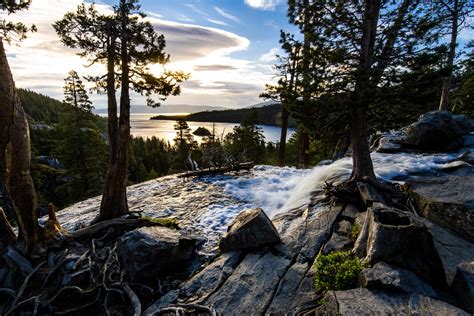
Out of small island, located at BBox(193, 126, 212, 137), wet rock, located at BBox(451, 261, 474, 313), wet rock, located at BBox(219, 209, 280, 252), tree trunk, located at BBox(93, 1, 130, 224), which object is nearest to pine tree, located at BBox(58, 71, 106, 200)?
small island, located at BBox(193, 126, 212, 137)

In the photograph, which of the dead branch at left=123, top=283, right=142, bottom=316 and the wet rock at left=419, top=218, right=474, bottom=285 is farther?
the dead branch at left=123, top=283, right=142, bottom=316

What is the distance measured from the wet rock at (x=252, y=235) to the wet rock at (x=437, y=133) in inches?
466

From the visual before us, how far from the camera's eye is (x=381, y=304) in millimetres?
3828

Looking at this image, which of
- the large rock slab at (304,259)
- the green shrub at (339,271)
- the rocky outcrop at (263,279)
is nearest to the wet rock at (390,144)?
the large rock slab at (304,259)

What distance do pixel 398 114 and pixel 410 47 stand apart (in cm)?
200

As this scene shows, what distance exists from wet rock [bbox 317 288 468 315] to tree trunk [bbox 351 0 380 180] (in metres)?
5.37

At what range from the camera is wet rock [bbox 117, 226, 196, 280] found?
700 centimetres

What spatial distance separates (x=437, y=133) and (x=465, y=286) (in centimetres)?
1281

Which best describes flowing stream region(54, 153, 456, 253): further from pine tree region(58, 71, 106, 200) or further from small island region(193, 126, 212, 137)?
small island region(193, 126, 212, 137)

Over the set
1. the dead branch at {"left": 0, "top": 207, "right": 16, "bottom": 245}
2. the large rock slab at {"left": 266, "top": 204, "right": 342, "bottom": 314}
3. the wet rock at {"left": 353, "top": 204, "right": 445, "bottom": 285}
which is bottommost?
the dead branch at {"left": 0, "top": 207, "right": 16, "bottom": 245}

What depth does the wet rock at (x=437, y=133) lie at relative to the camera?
45.2ft

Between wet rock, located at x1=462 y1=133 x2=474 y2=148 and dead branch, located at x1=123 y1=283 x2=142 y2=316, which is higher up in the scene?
wet rock, located at x1=462 y1=133 x2=474 y2=148

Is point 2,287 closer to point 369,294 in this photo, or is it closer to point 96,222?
point 96,222

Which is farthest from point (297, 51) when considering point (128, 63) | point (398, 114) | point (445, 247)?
point (445, 247)
